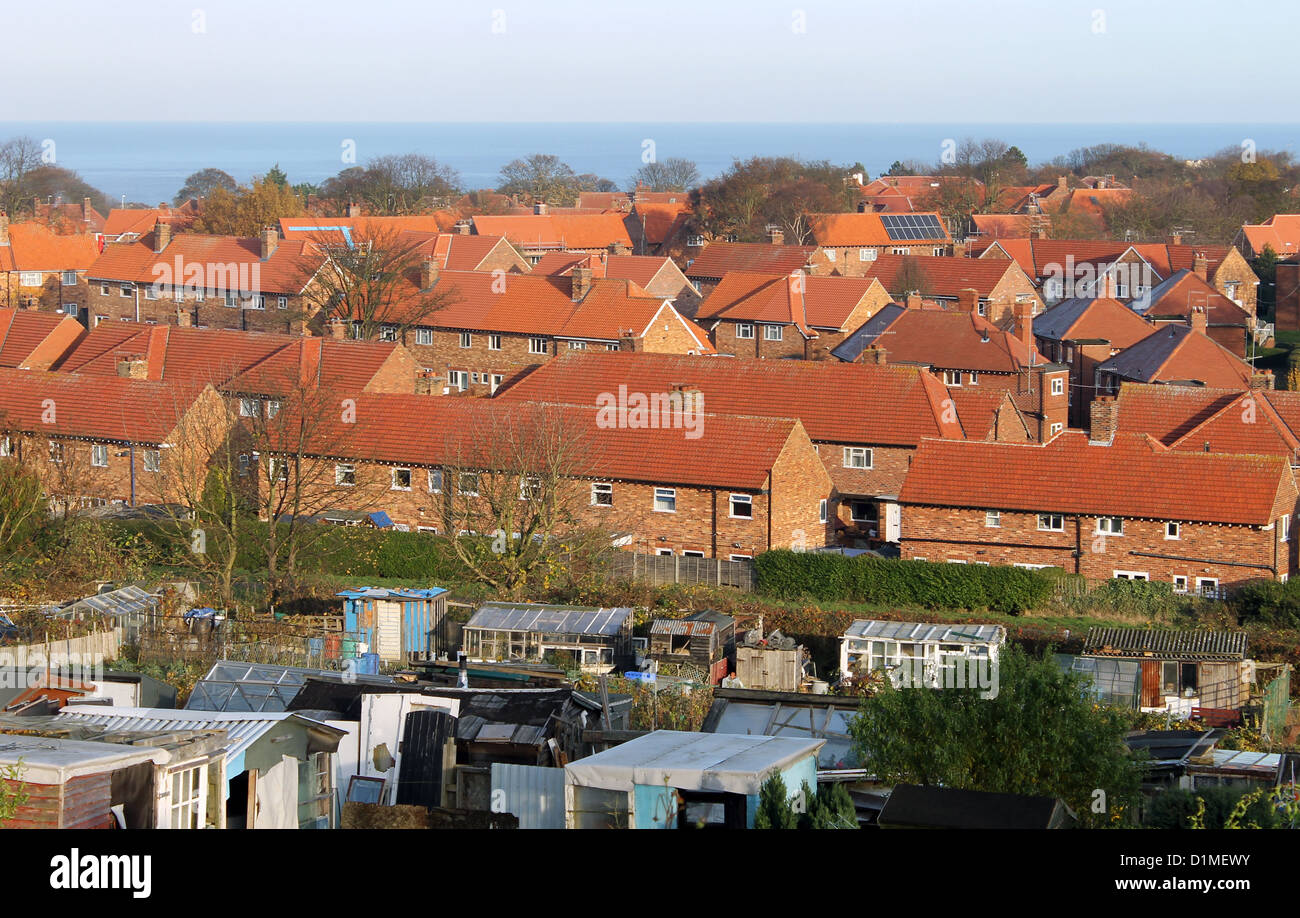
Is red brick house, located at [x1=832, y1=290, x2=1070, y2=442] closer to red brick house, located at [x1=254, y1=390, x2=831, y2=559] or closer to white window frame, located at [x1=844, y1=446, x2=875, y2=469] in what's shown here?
white window frame, located at [x1=844, y1=446, x2=875, y2=469]

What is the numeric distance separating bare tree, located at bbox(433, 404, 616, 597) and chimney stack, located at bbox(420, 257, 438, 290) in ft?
73.6

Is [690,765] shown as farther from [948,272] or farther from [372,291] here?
[948,272]

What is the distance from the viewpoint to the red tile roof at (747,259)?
215 feet

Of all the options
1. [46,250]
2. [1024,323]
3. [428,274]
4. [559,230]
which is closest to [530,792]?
[1024,323]

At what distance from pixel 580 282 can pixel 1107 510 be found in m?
26.1

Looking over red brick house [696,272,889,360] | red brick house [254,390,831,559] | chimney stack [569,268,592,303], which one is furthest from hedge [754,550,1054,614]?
chimney stack [569,268,592,303]

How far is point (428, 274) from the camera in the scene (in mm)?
57188

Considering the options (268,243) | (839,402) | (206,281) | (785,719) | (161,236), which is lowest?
(785,719)

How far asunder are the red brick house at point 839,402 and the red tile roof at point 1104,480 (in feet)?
9.36

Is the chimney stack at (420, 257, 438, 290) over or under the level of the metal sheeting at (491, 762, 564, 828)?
over

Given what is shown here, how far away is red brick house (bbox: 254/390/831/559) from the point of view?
107 feet

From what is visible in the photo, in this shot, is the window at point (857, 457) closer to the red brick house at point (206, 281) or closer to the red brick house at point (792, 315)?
the red brick house at point (792, 315)

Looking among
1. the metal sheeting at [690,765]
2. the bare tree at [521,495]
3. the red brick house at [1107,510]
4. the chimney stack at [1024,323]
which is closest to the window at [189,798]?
the metal sheeting at [690,765]
